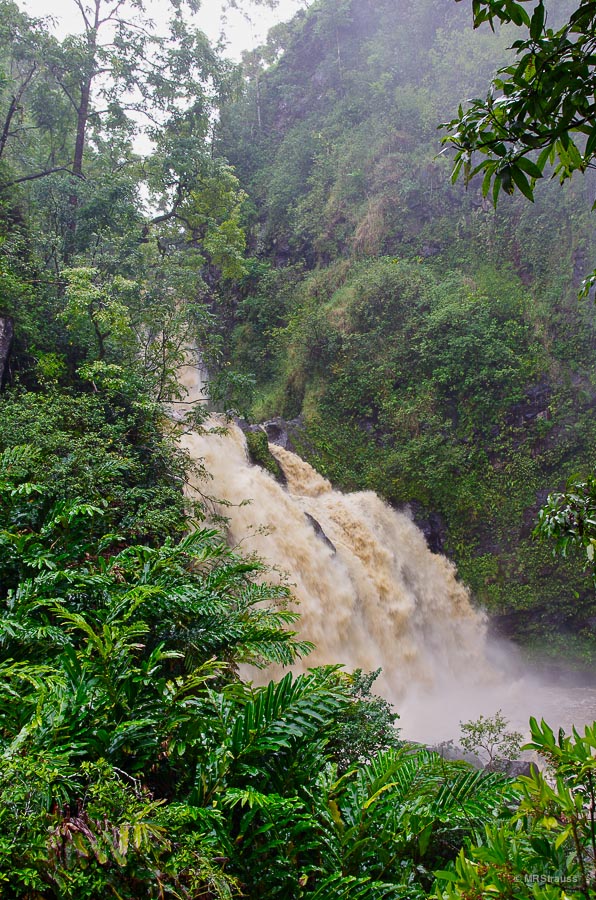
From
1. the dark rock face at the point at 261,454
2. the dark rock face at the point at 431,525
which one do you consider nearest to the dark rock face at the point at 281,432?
the dark rock face at the point at 261,454

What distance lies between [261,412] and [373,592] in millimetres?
7124

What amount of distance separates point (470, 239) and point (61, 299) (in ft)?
39.7

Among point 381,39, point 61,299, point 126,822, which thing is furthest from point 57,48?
point 381,39

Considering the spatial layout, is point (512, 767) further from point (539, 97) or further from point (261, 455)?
point (539, 97)

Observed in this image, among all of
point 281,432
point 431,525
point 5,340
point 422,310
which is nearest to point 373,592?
point 431,525

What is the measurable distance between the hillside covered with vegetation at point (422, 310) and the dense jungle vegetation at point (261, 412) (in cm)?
8

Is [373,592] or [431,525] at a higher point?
[431,525]

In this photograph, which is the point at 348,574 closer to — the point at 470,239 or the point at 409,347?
the point at 409,347

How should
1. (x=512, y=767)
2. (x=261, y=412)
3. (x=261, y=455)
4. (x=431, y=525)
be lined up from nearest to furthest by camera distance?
(x=512, y=767) < (x=261, y=455) < (x=431, y=525) < (x=261, y=412)

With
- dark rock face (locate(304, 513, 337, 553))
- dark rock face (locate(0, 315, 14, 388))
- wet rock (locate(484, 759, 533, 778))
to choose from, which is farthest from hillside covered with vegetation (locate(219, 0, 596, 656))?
dark rock face (locate(0, 315, 14, 388))

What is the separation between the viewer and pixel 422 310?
47.2ft

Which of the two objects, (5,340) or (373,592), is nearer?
(5,340)

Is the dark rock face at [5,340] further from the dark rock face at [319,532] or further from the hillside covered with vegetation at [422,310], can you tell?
the hillside covered with vegetation at [422,310]

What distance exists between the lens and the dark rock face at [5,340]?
693 centimetres
